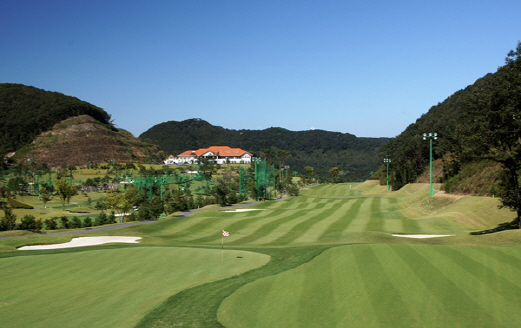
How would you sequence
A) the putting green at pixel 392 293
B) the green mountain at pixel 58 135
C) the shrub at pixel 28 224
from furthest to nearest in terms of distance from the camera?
the green mountain at pixel 58 135, the shrub at pixel 28 224, the putting green at pixel 392 293

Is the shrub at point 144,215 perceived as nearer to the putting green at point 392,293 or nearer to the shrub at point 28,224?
the shrub at point 28,224

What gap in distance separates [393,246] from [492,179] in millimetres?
29104

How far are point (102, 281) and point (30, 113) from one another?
192 meters

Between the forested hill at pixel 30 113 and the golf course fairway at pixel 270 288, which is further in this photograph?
the forested hill at pixel 30 113

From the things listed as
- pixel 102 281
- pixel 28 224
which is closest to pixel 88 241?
pixel 28 224

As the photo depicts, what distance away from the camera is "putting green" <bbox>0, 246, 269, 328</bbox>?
1043cm

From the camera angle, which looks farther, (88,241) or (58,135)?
(58,135)

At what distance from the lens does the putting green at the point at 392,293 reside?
9.13 metres

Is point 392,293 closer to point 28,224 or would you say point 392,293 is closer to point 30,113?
point 28,224

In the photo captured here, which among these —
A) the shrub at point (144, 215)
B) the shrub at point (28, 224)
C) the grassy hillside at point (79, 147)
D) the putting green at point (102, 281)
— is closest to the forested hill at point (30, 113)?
the grassy hillside at point (79, 147)

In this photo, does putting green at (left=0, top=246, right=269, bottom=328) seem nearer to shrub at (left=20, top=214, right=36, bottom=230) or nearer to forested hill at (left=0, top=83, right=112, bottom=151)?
shrub at (left=20, top=214, right=36, bottom=230)

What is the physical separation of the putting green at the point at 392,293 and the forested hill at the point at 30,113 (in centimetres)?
16978

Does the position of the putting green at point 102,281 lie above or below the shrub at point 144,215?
above

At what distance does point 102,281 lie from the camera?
14109mm
